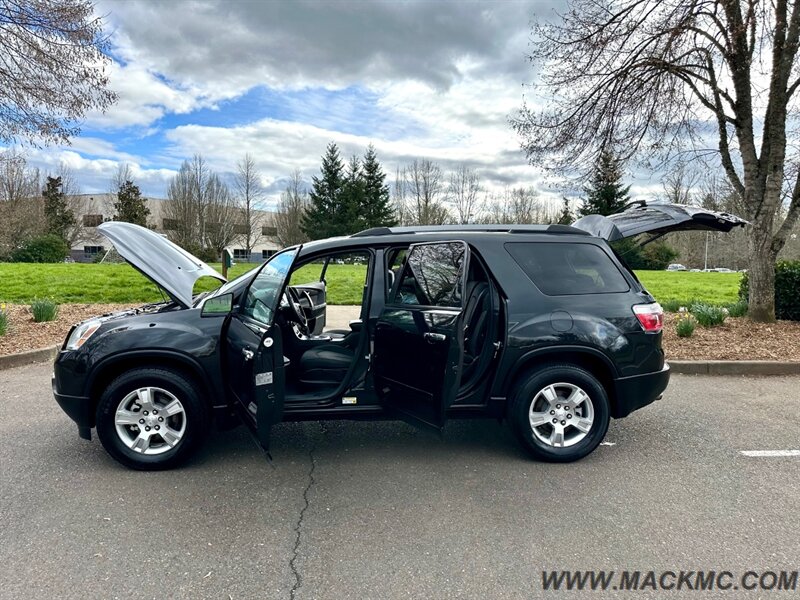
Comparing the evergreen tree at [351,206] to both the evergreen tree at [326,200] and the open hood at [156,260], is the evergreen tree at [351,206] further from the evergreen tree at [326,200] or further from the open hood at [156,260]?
the open hood at [156,260]

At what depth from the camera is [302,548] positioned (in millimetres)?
2762

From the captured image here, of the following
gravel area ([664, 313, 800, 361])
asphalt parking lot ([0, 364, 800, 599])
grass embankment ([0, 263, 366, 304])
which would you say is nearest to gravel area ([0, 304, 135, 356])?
grass embankment ([0, 263, 366, 304])

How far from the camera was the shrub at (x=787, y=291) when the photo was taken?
8.93 meters

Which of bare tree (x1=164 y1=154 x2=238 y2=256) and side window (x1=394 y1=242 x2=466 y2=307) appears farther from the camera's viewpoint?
bare tree (x1=164 y1=154 x2=238 y2=256)

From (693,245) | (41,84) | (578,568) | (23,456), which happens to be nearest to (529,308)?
(578,568)

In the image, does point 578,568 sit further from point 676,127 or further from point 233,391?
point 676,127

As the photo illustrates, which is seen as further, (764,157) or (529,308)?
(764,157)

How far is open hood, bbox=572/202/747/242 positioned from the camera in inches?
189

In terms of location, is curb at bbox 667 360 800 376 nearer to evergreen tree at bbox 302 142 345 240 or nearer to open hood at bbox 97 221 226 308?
open hood at bbox 97 221 226 308

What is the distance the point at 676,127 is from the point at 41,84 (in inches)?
410

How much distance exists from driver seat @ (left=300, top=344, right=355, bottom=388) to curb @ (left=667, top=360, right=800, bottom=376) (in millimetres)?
4856

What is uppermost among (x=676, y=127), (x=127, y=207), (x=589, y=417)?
(x=127, y=207)

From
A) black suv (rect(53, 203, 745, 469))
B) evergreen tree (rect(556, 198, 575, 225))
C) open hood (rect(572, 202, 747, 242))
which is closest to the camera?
black suv (rect(53, 203, 745, 469))

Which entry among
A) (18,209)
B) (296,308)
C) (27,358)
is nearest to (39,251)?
(18,209)
